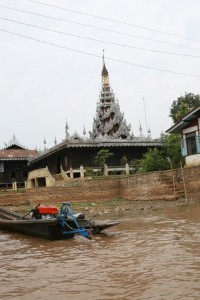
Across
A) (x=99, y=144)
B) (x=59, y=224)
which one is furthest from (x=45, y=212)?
(x=99, y=144)

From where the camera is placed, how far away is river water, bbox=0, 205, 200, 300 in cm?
590

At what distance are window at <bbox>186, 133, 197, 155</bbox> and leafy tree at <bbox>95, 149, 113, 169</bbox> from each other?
795 centimetres

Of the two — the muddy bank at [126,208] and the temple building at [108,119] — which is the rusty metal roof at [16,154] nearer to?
the temple building at [108,119]

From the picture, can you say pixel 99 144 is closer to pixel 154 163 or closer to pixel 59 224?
pixel 154 163

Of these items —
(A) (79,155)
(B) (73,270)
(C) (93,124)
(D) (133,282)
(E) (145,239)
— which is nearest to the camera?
(D) (133,282)

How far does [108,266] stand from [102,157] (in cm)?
2372

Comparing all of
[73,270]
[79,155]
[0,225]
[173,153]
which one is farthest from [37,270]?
[79,155]

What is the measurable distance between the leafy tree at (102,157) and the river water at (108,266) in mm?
17946

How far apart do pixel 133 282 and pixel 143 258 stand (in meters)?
1.97

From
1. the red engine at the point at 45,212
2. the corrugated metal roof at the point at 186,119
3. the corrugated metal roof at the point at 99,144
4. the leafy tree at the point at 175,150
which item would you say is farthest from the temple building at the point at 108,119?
the red engine at the point at 45,212

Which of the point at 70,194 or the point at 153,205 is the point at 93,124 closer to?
the point at 70,194

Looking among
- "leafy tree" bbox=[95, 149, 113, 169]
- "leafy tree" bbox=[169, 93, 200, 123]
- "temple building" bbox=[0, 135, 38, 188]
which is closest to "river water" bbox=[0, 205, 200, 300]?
"leafy tree" bbox=[95, 149, 113, 169]

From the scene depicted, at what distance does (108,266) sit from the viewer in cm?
767

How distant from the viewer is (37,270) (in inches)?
310
